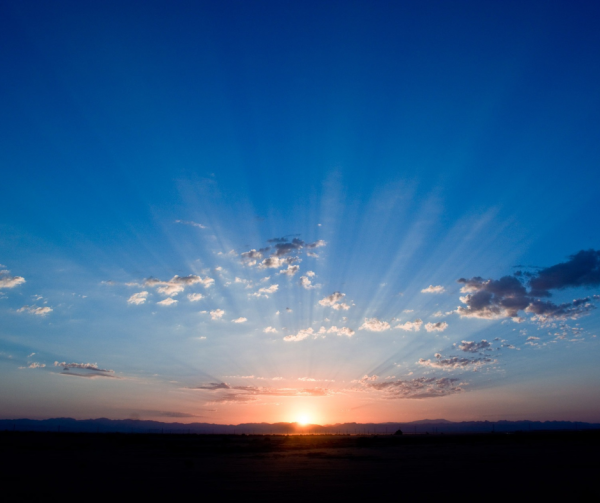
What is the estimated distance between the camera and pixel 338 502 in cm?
2116

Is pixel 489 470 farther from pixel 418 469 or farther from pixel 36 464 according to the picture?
pixel 36 464

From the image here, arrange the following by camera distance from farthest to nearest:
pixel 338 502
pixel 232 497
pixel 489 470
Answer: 1. pixel 489 470
2. pixel 232 497
3. pixel 338 502

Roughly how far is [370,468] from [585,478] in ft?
→ 53.7

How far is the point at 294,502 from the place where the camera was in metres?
21.2

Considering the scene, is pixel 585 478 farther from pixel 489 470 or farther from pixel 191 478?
pixel 191 478

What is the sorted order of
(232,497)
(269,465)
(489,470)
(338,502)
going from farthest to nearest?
(269,465), (489,470), (232,497), (338,502)

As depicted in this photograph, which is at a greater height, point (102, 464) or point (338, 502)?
point (102, 464)

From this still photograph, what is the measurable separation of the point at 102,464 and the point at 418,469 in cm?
3043

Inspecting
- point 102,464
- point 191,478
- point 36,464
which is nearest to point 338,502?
point 191,478

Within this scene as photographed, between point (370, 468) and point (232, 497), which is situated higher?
point (370, 468)

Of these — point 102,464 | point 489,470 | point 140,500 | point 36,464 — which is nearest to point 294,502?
point 140,500

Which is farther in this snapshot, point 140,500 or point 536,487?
point 536,487

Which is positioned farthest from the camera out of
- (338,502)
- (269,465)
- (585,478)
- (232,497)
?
(269,465)

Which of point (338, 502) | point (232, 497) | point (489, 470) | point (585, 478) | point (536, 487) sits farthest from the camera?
point (489, 470)
